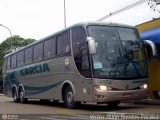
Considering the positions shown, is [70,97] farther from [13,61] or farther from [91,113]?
[13,61]

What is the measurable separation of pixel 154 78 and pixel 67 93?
4040mm

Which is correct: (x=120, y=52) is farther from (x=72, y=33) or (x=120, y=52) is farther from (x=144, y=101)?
(x=144, y=101)

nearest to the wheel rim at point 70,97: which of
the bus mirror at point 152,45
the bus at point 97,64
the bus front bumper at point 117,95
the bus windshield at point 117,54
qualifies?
the bus at point 97,64

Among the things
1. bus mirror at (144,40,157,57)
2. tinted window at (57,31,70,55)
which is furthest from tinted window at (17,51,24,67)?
bus mirror at (144,40,157,57)

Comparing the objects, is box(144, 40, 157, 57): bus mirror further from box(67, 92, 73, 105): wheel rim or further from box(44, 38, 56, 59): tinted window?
box(44, 38, 56, 59): tinted window

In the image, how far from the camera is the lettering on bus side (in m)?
19.6

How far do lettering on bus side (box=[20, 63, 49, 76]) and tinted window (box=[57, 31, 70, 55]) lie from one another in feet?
6.14

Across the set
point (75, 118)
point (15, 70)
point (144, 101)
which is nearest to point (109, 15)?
point (15, 70)

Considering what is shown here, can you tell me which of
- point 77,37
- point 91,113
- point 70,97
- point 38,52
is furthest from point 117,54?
point 38,52

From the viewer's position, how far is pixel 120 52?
1508cm

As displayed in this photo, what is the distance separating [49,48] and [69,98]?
331cm

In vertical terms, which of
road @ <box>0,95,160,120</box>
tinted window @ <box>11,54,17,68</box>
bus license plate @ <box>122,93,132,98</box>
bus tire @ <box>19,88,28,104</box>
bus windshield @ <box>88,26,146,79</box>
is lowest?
road @ <box>0,95,160,120</box>

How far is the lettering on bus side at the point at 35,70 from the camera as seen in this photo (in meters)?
19.6

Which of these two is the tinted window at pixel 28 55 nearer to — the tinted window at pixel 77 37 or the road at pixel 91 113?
the road at pixel 91 113
